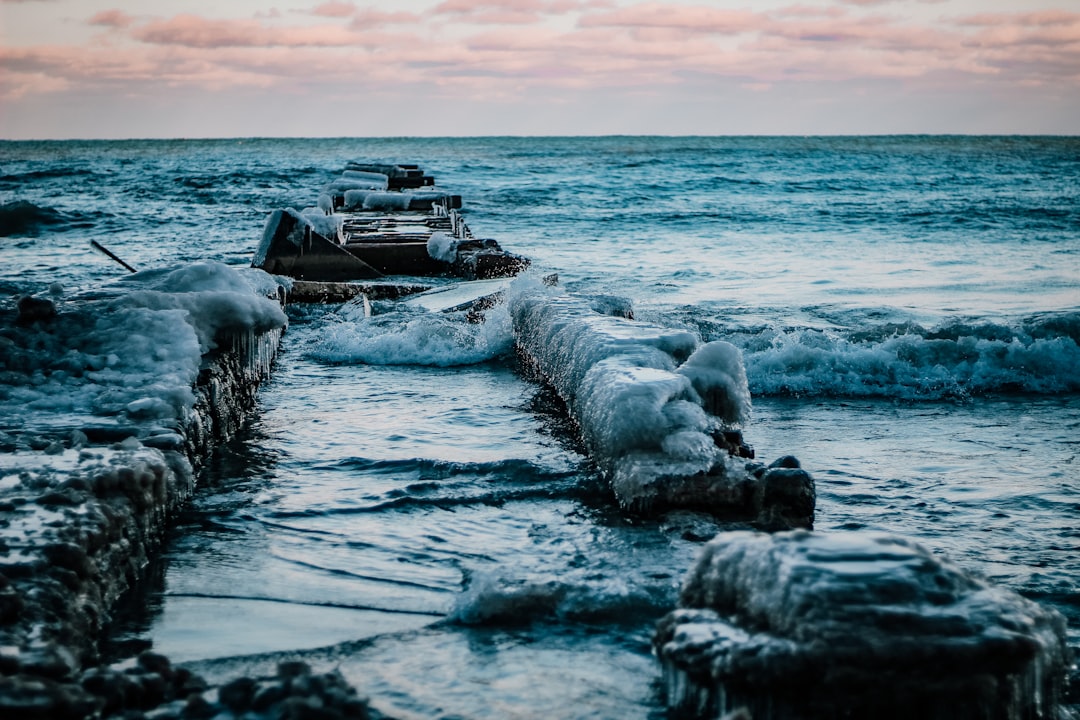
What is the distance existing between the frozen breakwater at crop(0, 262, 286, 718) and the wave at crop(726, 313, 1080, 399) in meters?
3.29

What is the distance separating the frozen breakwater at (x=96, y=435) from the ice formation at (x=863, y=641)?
3.72ft

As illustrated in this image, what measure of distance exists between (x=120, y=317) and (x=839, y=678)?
3524 millimetres

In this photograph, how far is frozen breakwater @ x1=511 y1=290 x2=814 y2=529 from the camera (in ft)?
11.3

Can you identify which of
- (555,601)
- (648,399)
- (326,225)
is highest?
(326,225)

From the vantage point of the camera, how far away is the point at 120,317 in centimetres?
443

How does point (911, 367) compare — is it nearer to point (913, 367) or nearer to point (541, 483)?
point (913, 367)

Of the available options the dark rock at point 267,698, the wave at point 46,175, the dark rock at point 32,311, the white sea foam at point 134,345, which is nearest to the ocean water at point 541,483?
the dark rock at point 267,698

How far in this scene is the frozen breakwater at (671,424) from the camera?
3.46m

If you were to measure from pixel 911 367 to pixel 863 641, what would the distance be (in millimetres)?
5363

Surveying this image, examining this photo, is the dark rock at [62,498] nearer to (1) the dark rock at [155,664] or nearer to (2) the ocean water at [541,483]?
(2) the ocean water at [541,483]

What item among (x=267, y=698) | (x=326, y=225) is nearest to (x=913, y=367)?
(x=267, y=698)

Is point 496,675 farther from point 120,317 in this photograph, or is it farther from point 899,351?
point 899,351

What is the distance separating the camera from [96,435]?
133 inches

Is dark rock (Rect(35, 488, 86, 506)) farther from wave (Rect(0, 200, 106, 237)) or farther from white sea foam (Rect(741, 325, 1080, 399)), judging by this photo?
wave (Rect(0, 200, 106, 237))
